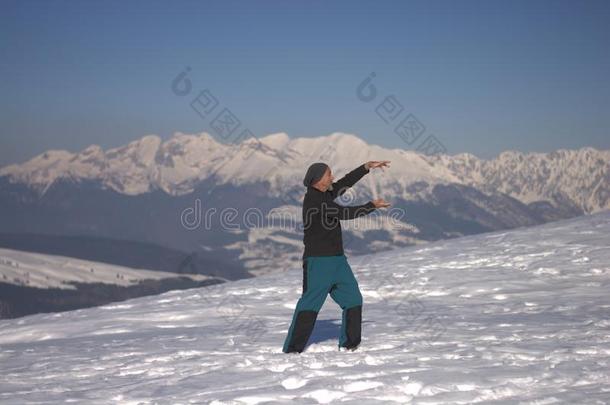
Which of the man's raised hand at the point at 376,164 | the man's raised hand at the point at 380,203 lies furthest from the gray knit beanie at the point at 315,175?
the man's raised hand at the point at 380,203

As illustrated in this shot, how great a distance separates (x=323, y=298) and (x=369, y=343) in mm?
1032

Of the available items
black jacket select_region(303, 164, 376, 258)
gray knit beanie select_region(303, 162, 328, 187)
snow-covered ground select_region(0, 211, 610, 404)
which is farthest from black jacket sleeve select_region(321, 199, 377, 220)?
snow-covered ground select_region(0, 211, 610, 404)

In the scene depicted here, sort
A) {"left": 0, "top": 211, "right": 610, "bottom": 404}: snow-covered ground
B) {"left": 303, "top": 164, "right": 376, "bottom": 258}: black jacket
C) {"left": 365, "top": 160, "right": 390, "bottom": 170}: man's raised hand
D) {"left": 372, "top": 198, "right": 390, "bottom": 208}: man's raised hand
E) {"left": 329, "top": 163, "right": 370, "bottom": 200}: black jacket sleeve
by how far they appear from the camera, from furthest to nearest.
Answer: {"left": 329, "top": 163, "right": 370, "bottom": 200}: black jacket sleeve, {"left": 365, "top": 160, "right": 390, "bottom": 170}: man's raised hand, {"left": 303, "top": 164, "right": 376, "bottom": 258}: black jacket, {"left": 372, "top": 198, "right": 390, "bottom": 208}: man's raised hand, {"left": 0, "top": 211, "right": 610, "bottom": 404}: snow-covered ground

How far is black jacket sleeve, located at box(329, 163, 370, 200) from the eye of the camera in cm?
883

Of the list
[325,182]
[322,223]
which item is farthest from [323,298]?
[325,182]

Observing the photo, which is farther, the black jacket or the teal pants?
the teal pants

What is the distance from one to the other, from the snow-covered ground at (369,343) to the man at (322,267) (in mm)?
327

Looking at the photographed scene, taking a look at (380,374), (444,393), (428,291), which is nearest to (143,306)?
(428,291)

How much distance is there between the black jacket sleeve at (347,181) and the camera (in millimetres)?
8826

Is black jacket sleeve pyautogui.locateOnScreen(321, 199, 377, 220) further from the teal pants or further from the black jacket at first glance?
the teal pants

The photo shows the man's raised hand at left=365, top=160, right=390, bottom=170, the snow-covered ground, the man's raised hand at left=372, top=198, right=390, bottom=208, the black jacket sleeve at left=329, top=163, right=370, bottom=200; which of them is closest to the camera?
the snow-covered ground

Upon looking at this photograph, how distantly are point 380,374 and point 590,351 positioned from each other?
2654 mm

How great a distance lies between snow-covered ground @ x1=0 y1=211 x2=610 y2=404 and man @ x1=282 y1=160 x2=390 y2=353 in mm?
327

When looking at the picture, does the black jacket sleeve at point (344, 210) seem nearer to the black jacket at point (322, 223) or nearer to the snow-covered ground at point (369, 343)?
the black jacket at point (322, 223)
